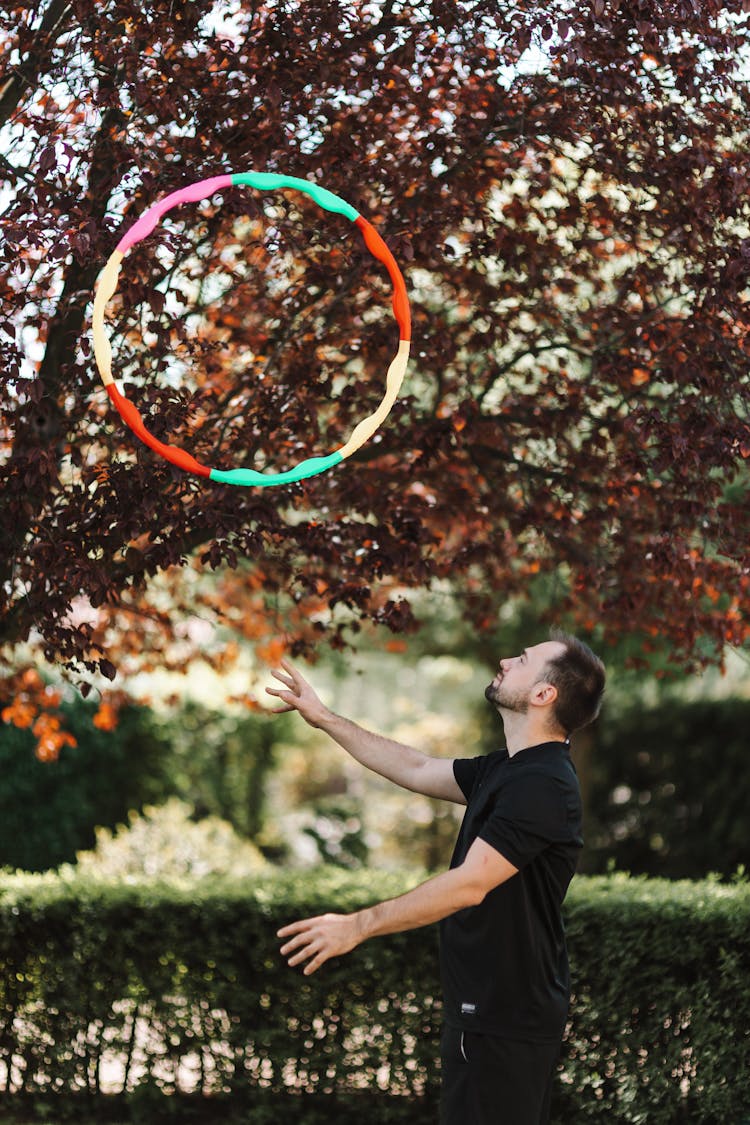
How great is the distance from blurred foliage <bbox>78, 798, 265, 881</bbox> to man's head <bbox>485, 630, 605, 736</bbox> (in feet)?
17.6

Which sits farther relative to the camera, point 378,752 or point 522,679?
point 378,752

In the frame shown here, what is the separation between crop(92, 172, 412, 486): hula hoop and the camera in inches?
140

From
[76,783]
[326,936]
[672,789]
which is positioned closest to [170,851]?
[76,783]

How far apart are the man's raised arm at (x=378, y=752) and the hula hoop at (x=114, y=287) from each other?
0.63 metres

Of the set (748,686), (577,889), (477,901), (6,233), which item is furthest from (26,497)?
(748,686)

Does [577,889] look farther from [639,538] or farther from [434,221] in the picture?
[434,221]

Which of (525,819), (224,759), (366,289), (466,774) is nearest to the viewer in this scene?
(525,819)

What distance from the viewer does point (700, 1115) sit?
522cm

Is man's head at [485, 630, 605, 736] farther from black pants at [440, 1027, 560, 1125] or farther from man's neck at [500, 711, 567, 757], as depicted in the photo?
black pants at [440, 1027, 560, 1125]

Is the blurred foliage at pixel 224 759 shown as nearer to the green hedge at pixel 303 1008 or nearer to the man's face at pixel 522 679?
the green hedge at pixel 303 1008

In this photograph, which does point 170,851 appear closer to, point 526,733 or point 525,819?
point 526,733

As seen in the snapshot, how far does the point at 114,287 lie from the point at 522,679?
5.54 feet

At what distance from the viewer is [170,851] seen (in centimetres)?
895

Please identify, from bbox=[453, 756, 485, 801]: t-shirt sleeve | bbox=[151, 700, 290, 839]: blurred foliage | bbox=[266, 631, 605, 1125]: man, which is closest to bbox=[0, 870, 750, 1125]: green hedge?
bbox=[453, 756, 485, 801]: t-shirt sleeve
